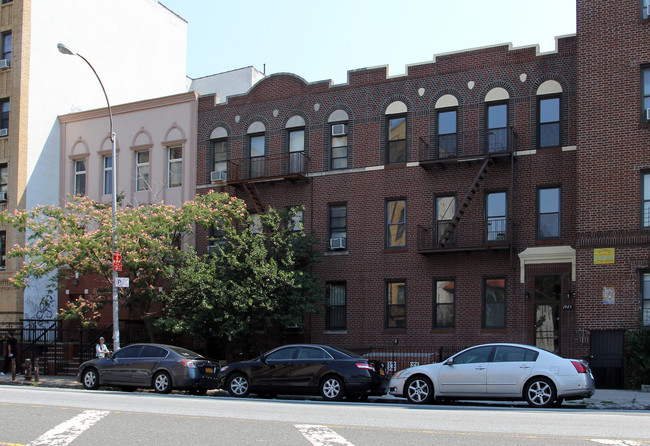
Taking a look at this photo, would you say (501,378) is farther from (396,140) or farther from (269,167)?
(269,167)

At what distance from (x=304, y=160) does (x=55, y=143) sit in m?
13.3

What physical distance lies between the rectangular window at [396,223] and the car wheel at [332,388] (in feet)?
30.7

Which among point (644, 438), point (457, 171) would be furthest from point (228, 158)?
point (644, 438)

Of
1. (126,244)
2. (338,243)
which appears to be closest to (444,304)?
(338,243)

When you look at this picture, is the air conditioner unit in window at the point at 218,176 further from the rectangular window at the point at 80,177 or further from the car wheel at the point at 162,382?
the car wheel at the point at 162,382

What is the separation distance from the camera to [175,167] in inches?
1272

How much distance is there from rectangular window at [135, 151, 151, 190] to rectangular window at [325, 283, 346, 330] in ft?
32.2

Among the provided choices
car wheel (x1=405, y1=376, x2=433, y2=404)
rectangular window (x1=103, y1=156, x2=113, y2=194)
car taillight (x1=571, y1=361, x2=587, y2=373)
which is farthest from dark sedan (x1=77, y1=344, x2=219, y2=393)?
rectangular window (x1=103, y1=156, x2=113, y2=194)

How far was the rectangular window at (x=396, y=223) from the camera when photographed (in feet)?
Result: 89.8

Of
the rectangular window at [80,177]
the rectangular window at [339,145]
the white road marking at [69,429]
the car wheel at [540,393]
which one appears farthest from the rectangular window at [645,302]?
the rectangular window at [80,177]

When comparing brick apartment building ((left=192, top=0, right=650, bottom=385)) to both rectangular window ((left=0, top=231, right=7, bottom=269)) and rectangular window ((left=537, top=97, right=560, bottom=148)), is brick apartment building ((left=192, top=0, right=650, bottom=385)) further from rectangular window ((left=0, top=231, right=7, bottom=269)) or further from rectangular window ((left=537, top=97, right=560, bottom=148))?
rectangular window ((left=0, top=231, right=7, bottom=269))

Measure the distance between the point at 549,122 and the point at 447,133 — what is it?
11.2 ft

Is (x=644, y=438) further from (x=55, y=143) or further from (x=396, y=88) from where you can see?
(x=55, y=143)

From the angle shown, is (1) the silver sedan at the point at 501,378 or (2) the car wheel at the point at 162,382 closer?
(1) the silver sedan at the point at 501,378
